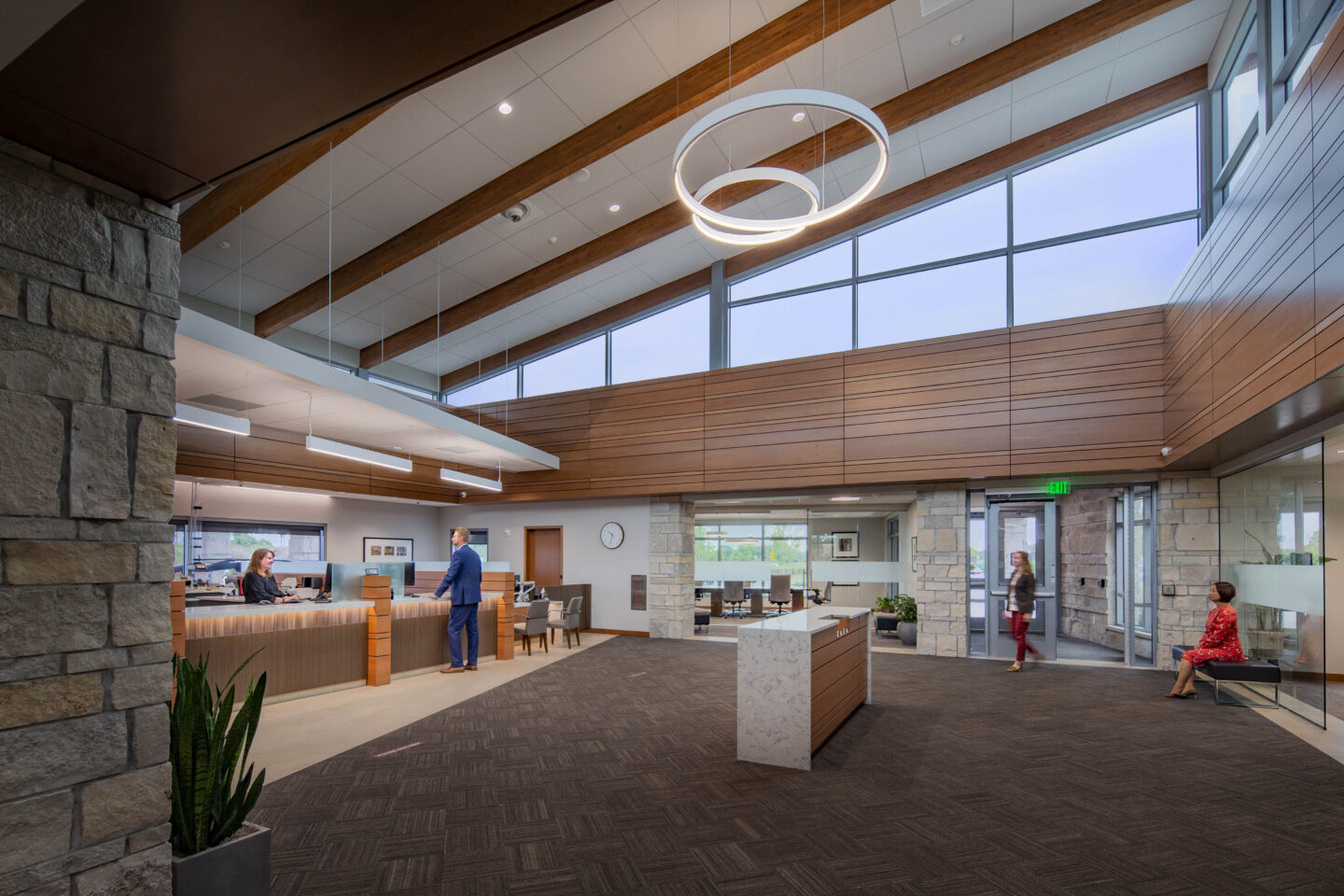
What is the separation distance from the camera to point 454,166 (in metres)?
7.14

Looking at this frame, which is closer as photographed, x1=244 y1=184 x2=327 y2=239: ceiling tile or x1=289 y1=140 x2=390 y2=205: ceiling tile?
x1=289 y1=140 x2=390 y2=205: ceiling tile

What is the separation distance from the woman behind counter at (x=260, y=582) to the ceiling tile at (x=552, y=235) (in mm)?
4777

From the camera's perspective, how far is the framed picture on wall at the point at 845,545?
11258 mm

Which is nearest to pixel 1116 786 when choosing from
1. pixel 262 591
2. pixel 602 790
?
pixel 602 790

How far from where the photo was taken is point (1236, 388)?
5184 mm

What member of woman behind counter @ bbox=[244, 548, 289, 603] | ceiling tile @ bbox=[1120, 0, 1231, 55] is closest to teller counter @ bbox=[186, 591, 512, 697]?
woman behind counter @ bbox=[244, 548, 289, 603]

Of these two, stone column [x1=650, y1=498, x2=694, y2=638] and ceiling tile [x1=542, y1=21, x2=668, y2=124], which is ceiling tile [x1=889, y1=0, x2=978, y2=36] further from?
stone column [x1=650, y1=498, x2=694, y2=638]

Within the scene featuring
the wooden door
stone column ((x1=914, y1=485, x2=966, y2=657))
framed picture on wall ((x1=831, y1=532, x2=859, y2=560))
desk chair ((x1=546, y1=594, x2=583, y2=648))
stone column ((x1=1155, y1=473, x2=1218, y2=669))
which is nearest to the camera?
stone column ((x1=1155, y1=473, x2=1218, y2=669))

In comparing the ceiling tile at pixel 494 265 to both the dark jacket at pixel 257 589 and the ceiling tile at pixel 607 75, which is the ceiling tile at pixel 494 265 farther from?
the dark jacket at pixel 257 589

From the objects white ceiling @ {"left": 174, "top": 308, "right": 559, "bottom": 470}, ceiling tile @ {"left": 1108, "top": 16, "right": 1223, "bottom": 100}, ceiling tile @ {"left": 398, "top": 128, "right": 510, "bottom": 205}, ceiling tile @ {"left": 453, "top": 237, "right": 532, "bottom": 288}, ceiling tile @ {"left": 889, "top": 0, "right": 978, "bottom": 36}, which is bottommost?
white ceiling @ {"left": 174, "top": 308, "right": 559, "bottom": 470}

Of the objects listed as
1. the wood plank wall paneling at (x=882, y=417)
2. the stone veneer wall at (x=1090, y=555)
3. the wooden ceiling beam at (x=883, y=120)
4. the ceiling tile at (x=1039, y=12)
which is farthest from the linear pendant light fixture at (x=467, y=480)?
the ceiling tile at (x=1039, y=12)

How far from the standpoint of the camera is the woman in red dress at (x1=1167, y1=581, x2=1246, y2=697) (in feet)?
20.0

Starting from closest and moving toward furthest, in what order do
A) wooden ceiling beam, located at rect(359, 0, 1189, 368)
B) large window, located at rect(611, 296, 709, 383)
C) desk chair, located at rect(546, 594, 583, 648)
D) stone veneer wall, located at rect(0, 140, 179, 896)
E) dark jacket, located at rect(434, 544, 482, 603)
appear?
stone veneer wall, located at rect(0, 140, 179, 896) → wooden ceiling beam, located at rect(359, 0, 1189, 368) → dark jacket, located at rect(434, 544, 482, 603) → desk chair, located at rect(546, 594, 583, 648) → large window, located at rect(611, 296, 709, 383)

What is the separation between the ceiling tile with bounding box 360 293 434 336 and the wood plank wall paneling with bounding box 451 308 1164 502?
2.37 meters
